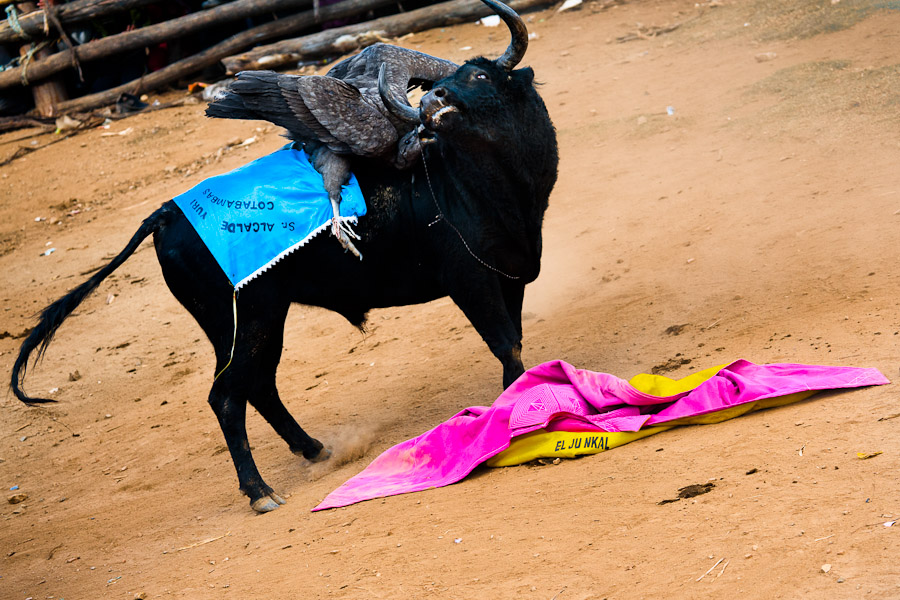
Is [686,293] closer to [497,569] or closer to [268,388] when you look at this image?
[268,388]

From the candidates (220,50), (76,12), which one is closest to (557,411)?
(220,50)

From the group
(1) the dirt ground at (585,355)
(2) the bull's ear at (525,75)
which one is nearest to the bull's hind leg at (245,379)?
(1) the dirt ground at (585,355)

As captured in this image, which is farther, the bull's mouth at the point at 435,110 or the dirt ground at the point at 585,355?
the bull's mouth at the point at 435,110

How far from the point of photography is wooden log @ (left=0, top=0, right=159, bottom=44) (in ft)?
40.5

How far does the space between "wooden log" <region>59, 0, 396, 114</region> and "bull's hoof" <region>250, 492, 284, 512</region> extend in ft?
30.3

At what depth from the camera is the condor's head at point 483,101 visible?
4.14 meters

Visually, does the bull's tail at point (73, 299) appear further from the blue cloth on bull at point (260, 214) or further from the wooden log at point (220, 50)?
the wooden log at point (220, 50)

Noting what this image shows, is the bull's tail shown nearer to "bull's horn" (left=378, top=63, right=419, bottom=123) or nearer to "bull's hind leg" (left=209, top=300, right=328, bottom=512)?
"bull's hind leg" (left=209, top=300, right=328, bottom=512)

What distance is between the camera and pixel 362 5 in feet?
40.2

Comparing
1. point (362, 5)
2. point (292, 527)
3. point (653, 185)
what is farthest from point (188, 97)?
point (292, 527)

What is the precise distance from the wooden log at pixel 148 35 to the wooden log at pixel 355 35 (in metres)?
0.55

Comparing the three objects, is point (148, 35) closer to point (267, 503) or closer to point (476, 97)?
point (476, 97)

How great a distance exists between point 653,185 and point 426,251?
3419 millimetres

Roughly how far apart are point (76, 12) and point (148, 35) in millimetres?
1054
